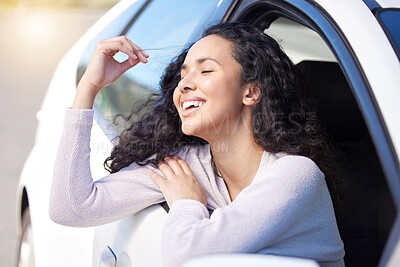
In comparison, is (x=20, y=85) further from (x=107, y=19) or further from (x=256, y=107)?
(x=256, y=107)

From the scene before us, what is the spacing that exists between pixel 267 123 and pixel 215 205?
33 centimetres

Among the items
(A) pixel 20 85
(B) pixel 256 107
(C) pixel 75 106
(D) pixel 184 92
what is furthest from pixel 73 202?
(A) pixel 20 85

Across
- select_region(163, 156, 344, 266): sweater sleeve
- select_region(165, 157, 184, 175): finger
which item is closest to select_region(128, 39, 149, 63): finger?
select_region(165, 157, 184, 175): finger

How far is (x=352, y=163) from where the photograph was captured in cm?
234

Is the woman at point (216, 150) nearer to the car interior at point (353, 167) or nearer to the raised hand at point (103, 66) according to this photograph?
the raised hand at point (103, 66)

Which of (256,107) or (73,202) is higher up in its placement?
(256,107)

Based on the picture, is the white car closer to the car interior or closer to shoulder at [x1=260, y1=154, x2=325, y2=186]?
the car interior

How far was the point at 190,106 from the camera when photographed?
1861 millimetres

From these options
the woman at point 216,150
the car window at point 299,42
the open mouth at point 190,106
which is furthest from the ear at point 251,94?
the car window at point 299,42

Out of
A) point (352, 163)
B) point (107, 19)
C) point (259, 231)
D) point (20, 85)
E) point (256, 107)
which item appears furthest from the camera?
point (20, 85)

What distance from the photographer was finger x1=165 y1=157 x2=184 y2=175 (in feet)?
5.97

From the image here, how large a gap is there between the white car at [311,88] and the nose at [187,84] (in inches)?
15.4

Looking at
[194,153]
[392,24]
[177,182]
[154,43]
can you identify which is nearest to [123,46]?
[154,43]

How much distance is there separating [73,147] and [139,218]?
0.33 meters
